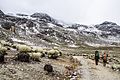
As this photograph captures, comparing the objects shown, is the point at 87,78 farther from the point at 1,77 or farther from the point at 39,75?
the point at 1,77

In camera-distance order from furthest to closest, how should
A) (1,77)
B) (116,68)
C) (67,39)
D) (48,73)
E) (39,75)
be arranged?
(67,39), (116,68), (48,73), (39,75), (1,77)

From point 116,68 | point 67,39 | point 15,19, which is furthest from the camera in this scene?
point 15,19

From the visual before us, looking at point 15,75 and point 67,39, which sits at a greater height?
point 15,75

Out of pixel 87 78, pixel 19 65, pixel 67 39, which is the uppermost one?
pixel 19 65

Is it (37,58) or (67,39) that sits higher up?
(37,58)

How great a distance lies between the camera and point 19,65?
23.6 meters

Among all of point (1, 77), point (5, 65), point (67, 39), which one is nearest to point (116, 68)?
point (5, 65)

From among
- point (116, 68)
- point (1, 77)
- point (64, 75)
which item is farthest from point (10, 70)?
point (116, 68)

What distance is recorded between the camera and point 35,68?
79.4 feet

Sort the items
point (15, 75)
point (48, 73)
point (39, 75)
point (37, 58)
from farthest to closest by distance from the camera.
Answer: point (37, 58)
point (48, 73)
point (39, 75)
point (15, 75)

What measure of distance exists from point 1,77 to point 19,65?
18.0 feet

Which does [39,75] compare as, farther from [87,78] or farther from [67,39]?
[67,39]

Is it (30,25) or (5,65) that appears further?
(30,25)

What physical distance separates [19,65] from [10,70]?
298 cm
